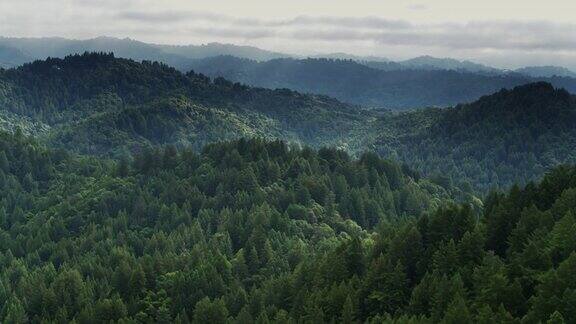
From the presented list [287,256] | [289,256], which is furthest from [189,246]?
[289,256]

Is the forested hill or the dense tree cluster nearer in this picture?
the forested hill

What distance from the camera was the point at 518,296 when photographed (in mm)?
73375

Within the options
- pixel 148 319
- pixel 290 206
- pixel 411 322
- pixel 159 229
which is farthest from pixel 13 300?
pixel 411 322

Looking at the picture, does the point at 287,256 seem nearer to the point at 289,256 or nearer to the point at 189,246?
the point at 289,256

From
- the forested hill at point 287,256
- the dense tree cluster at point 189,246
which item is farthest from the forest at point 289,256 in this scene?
the dense tree cluster at point 189,246

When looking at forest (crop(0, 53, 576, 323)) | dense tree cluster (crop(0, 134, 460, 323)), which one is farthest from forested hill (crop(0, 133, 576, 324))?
dense tree cluster (crop(0, 134, 460, 323))

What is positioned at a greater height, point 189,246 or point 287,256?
point 287,256

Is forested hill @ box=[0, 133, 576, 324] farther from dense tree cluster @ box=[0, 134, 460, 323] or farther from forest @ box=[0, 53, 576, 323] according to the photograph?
dense tree cluster @ box=[0, 134, 460, 323]

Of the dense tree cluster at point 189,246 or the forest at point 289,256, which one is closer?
the forest at point 289,256

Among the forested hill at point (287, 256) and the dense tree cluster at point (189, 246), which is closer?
the forested hill at point (287, 256)

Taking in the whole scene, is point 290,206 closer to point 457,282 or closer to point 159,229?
point 159,229

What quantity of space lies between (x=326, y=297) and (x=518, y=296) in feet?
99.9

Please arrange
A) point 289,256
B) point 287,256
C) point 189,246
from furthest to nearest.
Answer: point 189,246 → point 287,256 → point 289,256

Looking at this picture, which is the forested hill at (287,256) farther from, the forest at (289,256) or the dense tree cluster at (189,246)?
the dense tree cluster at (189,246)
